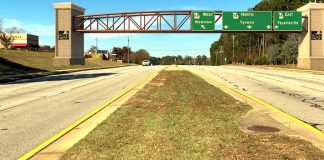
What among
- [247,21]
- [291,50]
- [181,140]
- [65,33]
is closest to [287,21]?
[247,21]

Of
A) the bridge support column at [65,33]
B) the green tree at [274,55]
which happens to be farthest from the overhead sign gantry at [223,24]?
the green tree at [274,55]

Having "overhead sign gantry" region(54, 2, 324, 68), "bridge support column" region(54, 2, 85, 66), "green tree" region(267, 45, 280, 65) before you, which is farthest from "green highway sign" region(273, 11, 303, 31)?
"green tree" region(267, 45, 280, 65)

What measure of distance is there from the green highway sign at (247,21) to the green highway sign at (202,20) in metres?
1.91

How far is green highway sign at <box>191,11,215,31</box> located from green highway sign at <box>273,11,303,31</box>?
8.33 meters

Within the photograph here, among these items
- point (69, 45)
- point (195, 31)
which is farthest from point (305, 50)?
point (69, 45)

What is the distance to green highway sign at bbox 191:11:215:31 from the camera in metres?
55.5

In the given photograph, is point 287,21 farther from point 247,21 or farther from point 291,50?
point 291,50

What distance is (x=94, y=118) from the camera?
1041cm

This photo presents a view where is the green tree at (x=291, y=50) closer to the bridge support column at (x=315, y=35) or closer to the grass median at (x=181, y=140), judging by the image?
the bridge support column at (x=315, y=35)

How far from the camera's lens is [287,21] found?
5400 centimetres

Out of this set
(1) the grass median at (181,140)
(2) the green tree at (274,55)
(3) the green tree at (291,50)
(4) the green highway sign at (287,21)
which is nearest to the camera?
(1) the grass median at (181,140)

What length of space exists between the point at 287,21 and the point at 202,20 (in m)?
11.2

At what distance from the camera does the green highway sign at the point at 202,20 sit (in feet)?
182

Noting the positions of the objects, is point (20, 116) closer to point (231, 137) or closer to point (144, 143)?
point (144, 143)
